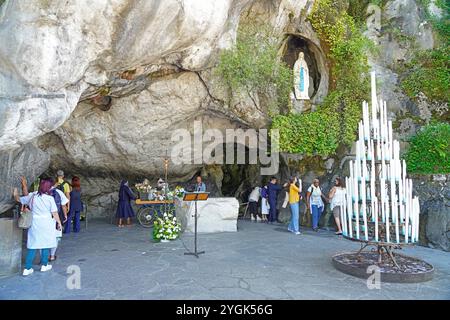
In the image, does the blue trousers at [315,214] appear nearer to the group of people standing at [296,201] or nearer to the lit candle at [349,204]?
the group of people standing at [296,201]

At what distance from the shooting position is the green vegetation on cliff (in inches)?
480

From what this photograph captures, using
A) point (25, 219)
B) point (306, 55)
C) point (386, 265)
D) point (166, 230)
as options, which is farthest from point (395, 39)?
point (25, 219)

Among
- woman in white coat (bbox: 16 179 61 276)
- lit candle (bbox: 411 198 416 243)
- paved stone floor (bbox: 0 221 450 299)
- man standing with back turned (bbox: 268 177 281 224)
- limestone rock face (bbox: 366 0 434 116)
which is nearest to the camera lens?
paved stone floor (bbox: 0 221 450 299)

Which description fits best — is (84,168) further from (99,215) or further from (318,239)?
(318,239)

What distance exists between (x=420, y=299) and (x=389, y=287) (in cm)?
57

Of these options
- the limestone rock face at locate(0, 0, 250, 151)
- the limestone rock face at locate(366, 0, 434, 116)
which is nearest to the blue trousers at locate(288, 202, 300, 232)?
the limestone rock face at locate(366, 0, 434, 116)

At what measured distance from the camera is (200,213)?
1054cm

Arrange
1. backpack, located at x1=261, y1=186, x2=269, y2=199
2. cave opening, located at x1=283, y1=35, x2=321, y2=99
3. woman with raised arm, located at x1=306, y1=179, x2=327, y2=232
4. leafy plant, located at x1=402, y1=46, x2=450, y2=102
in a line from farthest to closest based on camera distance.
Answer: cave opening, located at x1=283, y1=35, x2=321, y2=99, backpack, located at x1=261, y1=186, x2=269, y2=199, leafy plant, located at x1=402, y1=46, x2=450, y2=102, woman with raised arm, located at x1=306, y1=179, x2=327, y2=232

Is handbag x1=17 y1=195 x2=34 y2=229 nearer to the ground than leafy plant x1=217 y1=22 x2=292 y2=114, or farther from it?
nearer to the ground

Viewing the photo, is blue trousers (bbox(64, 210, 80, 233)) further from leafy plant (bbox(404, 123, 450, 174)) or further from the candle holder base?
leafy plant (bbox(404, 123, 450, 174))

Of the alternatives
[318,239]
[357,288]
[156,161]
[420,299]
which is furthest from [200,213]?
[420,299]

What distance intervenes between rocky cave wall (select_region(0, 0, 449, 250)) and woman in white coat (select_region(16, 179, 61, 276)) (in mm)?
1481

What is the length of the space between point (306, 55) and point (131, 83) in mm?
7099

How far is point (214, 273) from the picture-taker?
6.42 m
